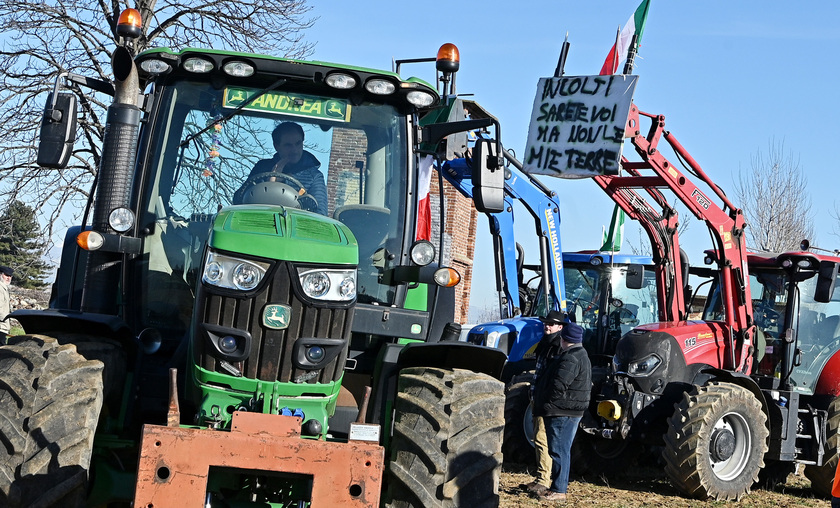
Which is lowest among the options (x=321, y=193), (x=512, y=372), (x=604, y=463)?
(x=604, y=463)

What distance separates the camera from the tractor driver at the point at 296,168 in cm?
609

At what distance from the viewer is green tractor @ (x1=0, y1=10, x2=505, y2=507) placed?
16.3 feet

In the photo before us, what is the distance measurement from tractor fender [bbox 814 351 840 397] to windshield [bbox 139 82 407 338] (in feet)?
23.2

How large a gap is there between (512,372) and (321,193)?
7243 mm

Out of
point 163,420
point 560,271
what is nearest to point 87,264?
point 163,420

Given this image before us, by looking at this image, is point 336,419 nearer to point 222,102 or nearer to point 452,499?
point 452,499

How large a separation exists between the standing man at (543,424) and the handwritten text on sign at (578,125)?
1743 millimetres

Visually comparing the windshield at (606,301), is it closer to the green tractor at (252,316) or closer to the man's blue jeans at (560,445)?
the man's blue jeans at (560,445)

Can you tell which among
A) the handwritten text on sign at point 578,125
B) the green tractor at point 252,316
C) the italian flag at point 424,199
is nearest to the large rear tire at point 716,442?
the handwritten text on sign at point 578,125

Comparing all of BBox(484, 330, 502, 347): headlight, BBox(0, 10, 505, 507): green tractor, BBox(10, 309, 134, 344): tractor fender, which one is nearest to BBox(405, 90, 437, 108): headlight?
BBox(0, 10, 505, 507): green tractor

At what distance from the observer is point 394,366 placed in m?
6.06

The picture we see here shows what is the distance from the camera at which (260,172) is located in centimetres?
609

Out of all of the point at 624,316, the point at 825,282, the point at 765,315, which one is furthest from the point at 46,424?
the point at 624,316

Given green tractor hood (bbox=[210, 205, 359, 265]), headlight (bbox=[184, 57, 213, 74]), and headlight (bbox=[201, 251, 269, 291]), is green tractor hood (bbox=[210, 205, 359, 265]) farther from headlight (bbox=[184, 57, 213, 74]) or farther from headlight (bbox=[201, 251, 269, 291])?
headlight (bbox=[184, 57, 213, 74])
